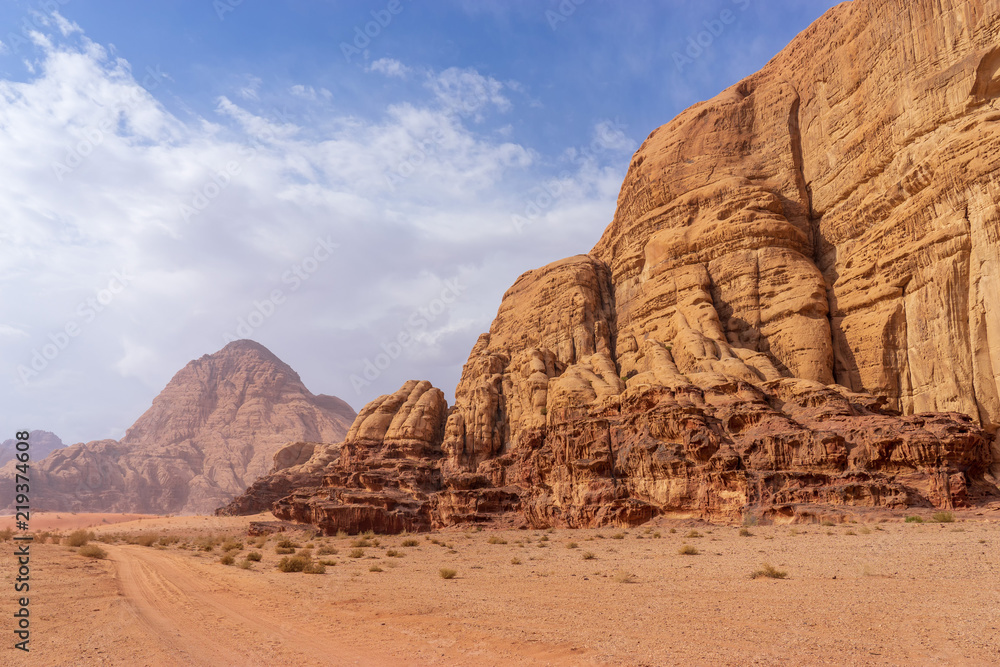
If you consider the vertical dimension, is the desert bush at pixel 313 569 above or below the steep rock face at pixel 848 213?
below

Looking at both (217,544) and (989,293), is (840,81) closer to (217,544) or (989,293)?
(989,293)

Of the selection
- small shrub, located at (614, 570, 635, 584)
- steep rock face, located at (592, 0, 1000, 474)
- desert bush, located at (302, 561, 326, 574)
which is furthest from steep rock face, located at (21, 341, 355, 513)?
small shrub, located at (614, 570, 635, 584)

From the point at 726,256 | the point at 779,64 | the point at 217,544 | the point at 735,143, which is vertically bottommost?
the point at 217,544

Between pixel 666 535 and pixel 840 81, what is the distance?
146 feet

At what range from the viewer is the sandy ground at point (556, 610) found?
7.59m

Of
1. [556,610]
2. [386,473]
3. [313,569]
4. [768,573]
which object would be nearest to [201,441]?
[386,473]

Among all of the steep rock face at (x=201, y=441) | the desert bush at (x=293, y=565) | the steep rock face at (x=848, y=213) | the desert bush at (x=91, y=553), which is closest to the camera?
the desert bush at (x=293, y=565)

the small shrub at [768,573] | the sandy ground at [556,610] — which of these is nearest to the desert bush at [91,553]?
the sandy ground at [556,610]

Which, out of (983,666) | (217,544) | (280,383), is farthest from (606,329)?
(280,383)

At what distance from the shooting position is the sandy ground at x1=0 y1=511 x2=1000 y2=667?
24.9 ft

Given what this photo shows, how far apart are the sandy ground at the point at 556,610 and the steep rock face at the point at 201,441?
114 metres

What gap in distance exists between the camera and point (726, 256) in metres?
50.9

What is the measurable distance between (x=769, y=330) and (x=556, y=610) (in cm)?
4120

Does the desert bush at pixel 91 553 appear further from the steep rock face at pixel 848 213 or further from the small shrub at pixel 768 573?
the steep rock face at pixel 848 213
